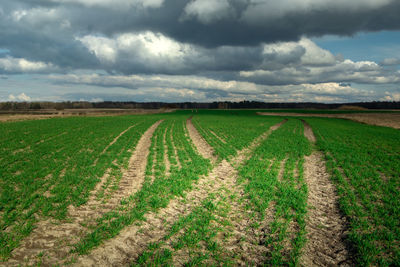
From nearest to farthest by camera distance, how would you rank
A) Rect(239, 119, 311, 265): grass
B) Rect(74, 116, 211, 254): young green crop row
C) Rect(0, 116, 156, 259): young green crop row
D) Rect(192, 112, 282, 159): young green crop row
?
Rect(239, 119, 311, 265): grass < Rect(74, 116, 211, 254): young green crop row < Rect(0, 116, 156, 259): young green crop row < Rect(192, 112, 282, 159): young green crop row

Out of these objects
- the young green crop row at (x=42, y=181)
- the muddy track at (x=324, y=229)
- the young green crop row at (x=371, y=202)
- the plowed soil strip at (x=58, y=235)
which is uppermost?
the young green crop row at (x=42, y=181)

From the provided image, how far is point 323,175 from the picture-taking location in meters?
14.1

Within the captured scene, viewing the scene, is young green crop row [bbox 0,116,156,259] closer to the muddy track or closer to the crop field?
the crop field

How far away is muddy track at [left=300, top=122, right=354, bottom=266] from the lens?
6129 millimetres

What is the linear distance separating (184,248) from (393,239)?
6.52 m

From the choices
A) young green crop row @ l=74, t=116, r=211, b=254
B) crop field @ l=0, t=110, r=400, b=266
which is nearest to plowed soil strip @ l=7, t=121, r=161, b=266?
crop field @ l=0, t=110, r=400, b=266

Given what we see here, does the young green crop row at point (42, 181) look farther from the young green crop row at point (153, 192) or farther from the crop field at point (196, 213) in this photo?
the young green crop row at point (153, 192)

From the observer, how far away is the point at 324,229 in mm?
7680

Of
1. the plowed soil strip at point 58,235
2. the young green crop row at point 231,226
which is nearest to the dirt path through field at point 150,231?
the young green crop row at point 231,226

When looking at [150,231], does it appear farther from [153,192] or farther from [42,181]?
[42,181]

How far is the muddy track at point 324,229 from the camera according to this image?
613cm

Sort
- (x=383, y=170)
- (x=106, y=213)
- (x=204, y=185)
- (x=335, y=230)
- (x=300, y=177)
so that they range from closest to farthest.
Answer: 1. (x=335, y=230)
2. (x=106, y=213)
3. (x=204, y=185)
4. (x=300, y=177)
5. (x=383, y=170)

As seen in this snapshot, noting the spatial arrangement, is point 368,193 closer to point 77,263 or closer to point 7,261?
point 77,263

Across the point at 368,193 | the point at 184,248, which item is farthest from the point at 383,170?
the point at 184,248
